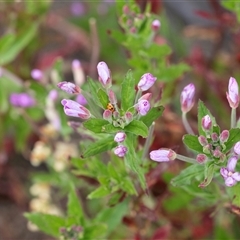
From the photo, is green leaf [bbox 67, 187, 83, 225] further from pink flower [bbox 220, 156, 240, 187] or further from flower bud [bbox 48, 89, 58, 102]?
pink flower [bbox 220, 156, 240, 187]

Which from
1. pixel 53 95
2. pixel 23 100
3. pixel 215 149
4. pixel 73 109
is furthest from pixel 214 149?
pixel 23 100

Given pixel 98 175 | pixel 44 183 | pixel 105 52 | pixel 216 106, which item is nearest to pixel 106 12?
pixel 105 52

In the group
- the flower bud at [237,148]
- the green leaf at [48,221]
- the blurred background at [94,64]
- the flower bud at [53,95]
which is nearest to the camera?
the flower bud at [237,148]

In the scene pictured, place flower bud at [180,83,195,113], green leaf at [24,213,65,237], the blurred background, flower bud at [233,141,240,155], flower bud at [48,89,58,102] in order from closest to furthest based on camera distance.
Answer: flower bud at [233,141,240,155] < flower bud at [180,83,195,113] < green leaf at [24,213,65,237] < flower bud at [48,89,58,102] < the blurred background

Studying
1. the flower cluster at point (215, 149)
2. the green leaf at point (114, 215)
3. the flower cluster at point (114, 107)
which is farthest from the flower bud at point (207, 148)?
the green leaf at point (114, 215)

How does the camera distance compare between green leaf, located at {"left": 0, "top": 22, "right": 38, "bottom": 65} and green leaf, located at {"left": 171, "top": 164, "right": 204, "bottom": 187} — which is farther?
green leaf, located at {"left": 0, "top": 22, "right": 38, "bottom": 65}

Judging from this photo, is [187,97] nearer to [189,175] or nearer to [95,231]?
[189,175]

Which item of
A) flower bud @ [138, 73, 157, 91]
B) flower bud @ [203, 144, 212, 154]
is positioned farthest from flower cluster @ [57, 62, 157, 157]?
flower bud @ [203, 144, 212, 154]

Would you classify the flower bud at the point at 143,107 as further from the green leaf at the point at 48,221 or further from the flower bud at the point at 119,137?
the green leaf at the point at 48,221
